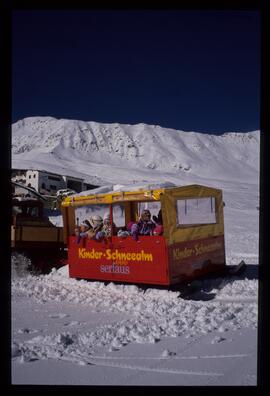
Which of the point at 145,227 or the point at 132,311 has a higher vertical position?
the point at 145,227

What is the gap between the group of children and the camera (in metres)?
7.31

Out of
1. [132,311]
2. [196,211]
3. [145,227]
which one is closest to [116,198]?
[145,227]

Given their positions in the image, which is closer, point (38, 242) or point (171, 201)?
point (171, 201)

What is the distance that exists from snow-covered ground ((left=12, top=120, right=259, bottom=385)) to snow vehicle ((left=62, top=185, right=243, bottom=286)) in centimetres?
32

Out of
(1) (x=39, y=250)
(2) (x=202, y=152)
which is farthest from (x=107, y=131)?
(1) (x=39, y=250)

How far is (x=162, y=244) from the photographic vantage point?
22.6ft

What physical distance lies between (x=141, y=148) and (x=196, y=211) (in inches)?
5518

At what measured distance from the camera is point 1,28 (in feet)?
9.45

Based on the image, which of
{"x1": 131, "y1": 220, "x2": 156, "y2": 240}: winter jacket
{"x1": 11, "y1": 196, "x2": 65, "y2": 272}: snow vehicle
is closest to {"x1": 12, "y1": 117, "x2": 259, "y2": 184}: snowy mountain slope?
{"x1": 11, "y1": 196, "x2": 65, "y2": 272}: snow vehicle

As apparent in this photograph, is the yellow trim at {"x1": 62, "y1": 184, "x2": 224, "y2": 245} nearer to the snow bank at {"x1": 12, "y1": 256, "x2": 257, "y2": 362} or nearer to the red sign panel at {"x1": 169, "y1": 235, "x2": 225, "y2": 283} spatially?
the red sign panel at {"x1": 169, "y1": 235, "x2": 225, "y2": 283}

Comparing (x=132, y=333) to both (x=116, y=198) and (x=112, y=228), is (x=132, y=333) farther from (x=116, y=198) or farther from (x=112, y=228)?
(x=116, y=198)

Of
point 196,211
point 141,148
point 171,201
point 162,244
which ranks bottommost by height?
point 162,244

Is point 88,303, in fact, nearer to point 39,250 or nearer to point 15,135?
point 39,250

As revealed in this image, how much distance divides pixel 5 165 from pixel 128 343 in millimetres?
2749
